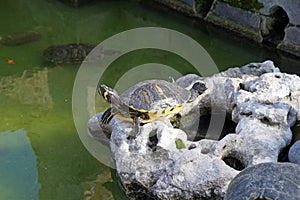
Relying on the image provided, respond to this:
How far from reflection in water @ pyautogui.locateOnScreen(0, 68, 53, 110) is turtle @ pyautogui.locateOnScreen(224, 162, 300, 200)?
3.13 meters

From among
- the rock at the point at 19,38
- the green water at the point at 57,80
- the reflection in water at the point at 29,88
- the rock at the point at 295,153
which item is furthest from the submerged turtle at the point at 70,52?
the rock at the point at 295,153

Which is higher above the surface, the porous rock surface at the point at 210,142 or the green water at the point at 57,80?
the porous rock surface at the point at 210,142

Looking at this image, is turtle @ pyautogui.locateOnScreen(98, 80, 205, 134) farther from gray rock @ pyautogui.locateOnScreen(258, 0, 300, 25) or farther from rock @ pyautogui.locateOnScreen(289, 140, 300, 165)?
gray rock @ pyautogui.locateOnScreen(258, 0, 300, 25)

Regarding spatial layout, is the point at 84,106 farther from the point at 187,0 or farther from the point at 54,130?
the point at 187,0

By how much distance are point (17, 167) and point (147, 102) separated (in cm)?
153

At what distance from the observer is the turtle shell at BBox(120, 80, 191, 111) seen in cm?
450

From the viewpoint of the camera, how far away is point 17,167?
4867 mm

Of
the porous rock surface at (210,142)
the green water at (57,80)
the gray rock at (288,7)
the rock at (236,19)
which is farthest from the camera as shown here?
the rock at (236,19)

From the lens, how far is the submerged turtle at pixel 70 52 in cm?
688

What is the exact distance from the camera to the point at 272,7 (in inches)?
282

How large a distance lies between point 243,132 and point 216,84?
0.88 metres

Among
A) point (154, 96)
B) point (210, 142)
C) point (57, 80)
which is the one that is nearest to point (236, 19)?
point (57, 80)

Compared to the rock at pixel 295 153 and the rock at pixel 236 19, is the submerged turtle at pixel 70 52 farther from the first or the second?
the rock at pixel 295 153

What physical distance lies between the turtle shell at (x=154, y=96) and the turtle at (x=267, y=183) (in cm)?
124
